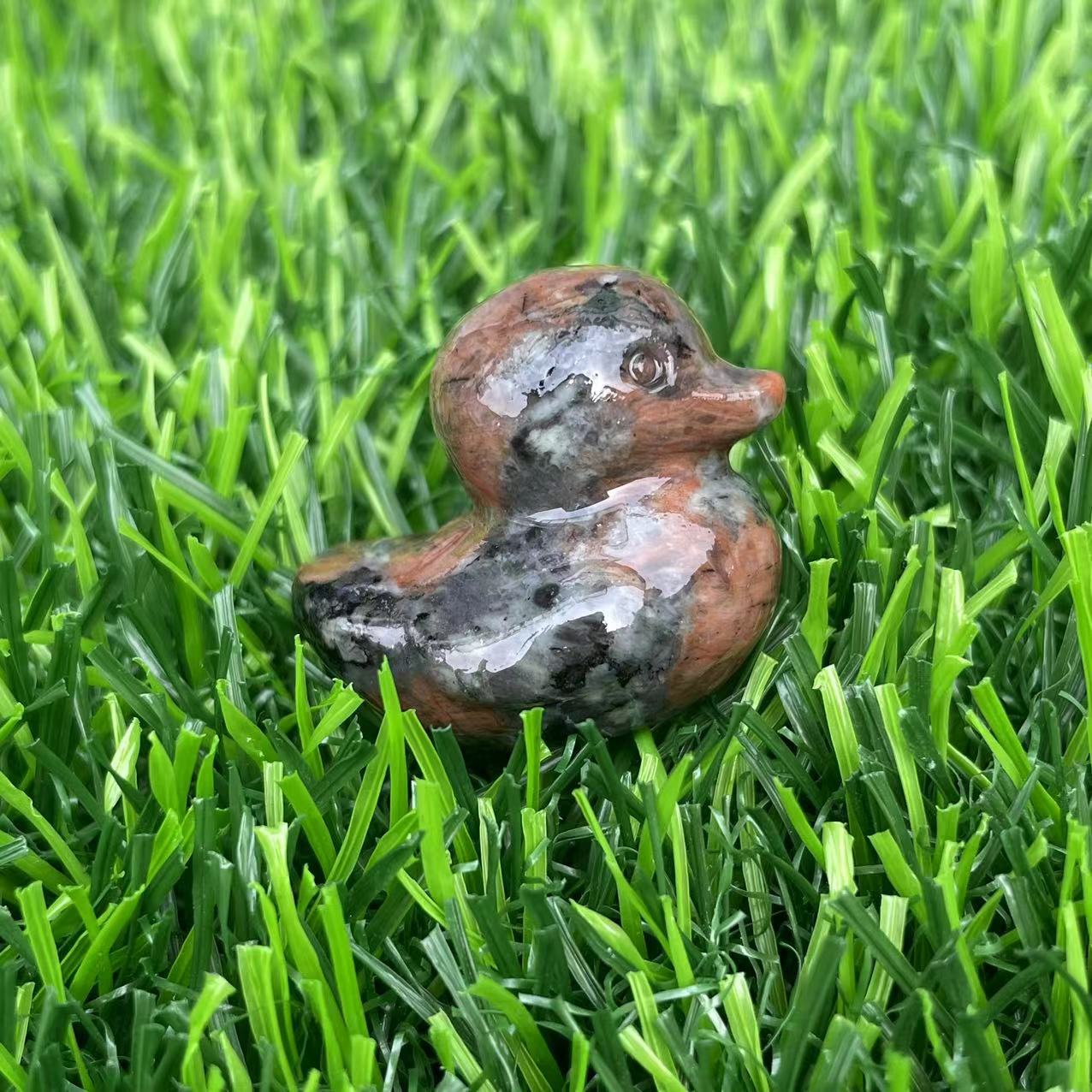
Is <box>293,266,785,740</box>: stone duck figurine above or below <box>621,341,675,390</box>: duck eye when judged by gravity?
below

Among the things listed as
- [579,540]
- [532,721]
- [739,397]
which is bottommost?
[532,721]

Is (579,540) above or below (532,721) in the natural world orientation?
above

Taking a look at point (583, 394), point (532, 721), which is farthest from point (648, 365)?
point (532, 721)

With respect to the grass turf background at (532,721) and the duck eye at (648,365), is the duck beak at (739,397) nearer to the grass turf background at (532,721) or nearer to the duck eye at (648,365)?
the duck eye at (648,365)

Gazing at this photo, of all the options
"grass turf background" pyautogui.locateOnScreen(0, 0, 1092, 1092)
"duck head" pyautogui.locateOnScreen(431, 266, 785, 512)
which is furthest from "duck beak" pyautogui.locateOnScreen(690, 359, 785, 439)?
"grass turf background" pyautogui.locateOnScreen(0, 0, 1092, 1092)

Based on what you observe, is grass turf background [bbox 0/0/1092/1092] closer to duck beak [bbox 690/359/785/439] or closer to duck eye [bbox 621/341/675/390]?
duck beak [bbox 690/359/785/439]

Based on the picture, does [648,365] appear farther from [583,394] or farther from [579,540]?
[579,540]

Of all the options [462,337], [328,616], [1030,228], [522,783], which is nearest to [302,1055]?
[522,783]
